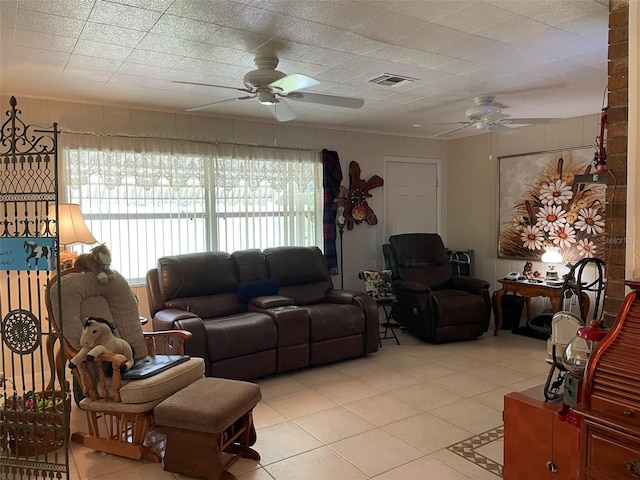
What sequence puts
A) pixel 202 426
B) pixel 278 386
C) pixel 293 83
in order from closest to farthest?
1. pixel 202 426
2. pixel 293 83
3. pixel 278 386

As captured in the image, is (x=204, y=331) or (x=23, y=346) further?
(x=204, y=331)

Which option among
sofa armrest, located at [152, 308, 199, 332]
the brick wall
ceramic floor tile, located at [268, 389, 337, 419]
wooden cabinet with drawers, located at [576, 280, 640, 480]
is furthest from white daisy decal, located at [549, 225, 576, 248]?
sofa armrest, located at [152, 308, 199, 332]

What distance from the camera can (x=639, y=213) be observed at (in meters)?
1.77

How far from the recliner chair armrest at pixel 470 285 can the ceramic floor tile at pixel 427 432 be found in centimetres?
227

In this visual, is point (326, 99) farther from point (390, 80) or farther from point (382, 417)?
point (382, 417)

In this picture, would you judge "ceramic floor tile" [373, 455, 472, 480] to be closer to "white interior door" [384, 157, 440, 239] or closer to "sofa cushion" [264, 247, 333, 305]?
"sofa cushion" [264, 247, 333, 305]

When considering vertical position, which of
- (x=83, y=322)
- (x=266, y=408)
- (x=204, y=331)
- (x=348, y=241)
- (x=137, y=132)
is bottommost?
(x=266, y=408)

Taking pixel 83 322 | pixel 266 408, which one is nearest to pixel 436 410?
pixel 266 408

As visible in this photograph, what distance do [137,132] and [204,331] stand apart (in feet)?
6.58

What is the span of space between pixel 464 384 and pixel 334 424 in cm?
126

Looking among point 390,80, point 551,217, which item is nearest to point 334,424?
point 390,80

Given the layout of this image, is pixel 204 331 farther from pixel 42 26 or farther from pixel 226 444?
pixel 42 26

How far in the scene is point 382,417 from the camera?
313 centimetres

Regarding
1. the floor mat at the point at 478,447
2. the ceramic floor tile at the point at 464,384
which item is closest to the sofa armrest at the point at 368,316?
the ceramic floor tile at the point at 464,384
